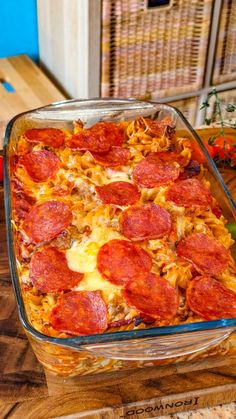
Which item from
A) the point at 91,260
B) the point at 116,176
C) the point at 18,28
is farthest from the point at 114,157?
the point at 18,28

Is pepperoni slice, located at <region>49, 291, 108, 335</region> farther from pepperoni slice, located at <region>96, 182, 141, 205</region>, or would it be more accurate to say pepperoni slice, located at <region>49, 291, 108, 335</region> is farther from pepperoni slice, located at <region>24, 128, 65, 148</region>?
pepperoni slice, located at <region>24, 128, 65, 148</region>

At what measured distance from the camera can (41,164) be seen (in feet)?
5.44

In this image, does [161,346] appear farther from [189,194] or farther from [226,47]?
[226,47]

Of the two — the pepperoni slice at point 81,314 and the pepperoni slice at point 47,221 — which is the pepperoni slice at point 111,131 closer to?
the pepperoni slice at point 47,221

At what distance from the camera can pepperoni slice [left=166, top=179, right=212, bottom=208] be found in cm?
156

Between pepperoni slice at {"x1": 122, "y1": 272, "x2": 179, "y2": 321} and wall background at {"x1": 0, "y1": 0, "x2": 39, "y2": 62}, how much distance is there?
1878mm

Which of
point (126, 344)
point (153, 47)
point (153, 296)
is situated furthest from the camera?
point (153, 47)

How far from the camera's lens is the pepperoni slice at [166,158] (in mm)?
1691

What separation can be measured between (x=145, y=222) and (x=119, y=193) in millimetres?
129

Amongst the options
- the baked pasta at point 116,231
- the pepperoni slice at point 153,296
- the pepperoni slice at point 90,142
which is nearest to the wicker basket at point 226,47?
the baked pasta at point 116,231

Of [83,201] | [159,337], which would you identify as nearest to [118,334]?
[159,337]

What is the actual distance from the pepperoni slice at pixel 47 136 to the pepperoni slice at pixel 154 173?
247mm

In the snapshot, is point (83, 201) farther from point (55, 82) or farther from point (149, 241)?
point (55, 82)

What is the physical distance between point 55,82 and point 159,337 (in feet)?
6.70
